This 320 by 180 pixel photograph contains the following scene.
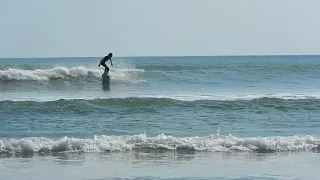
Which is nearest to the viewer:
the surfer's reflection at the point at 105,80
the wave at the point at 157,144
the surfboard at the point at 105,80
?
the wave at the point at 157,144

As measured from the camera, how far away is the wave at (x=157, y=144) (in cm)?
1161

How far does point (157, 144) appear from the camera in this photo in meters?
12.1

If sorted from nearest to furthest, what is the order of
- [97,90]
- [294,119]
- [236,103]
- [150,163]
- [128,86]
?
[150,163] → [294,119] → [236,103] → [97,90] → [128,86]

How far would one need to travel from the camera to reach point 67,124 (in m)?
15.4

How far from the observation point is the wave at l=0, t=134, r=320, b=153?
11609 mm

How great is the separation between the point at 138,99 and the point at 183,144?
780 centimetres

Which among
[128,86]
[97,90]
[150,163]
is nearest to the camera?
[150,163]

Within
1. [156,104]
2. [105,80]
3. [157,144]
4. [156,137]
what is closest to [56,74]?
[105,80]

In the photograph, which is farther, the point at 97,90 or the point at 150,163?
the point at 97,90

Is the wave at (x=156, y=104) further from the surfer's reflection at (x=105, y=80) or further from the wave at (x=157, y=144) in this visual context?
the surfer's reflection at (x=105, y=80)

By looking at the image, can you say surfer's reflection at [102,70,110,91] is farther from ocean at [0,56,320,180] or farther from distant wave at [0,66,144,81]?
ocean at [0,56,320,180]

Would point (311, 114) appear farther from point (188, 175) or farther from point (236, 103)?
point (188, 175)

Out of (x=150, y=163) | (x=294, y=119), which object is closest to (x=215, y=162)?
(x=150, y=163)

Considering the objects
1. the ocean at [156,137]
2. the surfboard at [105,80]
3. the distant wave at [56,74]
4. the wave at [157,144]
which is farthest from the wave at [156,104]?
the distant wave at [56,74]
